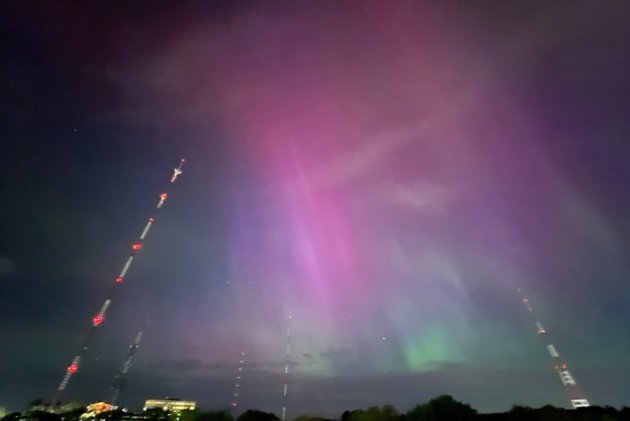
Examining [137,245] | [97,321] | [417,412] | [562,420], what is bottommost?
[562,420]

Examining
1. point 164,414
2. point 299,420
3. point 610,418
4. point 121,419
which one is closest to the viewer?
point 610,418

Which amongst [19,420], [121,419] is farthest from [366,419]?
[19,420]

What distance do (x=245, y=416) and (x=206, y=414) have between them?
11.4 m

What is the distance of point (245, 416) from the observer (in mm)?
117375

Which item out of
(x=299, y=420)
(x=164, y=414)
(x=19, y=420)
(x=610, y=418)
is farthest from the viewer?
(x=164, y=414)

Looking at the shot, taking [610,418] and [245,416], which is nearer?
[610,418]

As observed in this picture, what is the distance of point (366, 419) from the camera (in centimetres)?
10069

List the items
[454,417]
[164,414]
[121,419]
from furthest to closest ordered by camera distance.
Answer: [164,414] < [121,419] < [454,417]

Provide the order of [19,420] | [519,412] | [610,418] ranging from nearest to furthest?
1. [610,418]
2. [519,412]
3. [19,420]

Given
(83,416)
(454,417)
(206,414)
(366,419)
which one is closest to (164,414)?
(83,416)

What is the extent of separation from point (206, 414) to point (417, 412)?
197 ft

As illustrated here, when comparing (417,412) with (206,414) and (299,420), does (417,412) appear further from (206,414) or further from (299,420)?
(206,414)

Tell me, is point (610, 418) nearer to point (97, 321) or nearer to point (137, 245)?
point (137, 245)

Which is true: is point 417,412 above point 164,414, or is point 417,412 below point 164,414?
below
